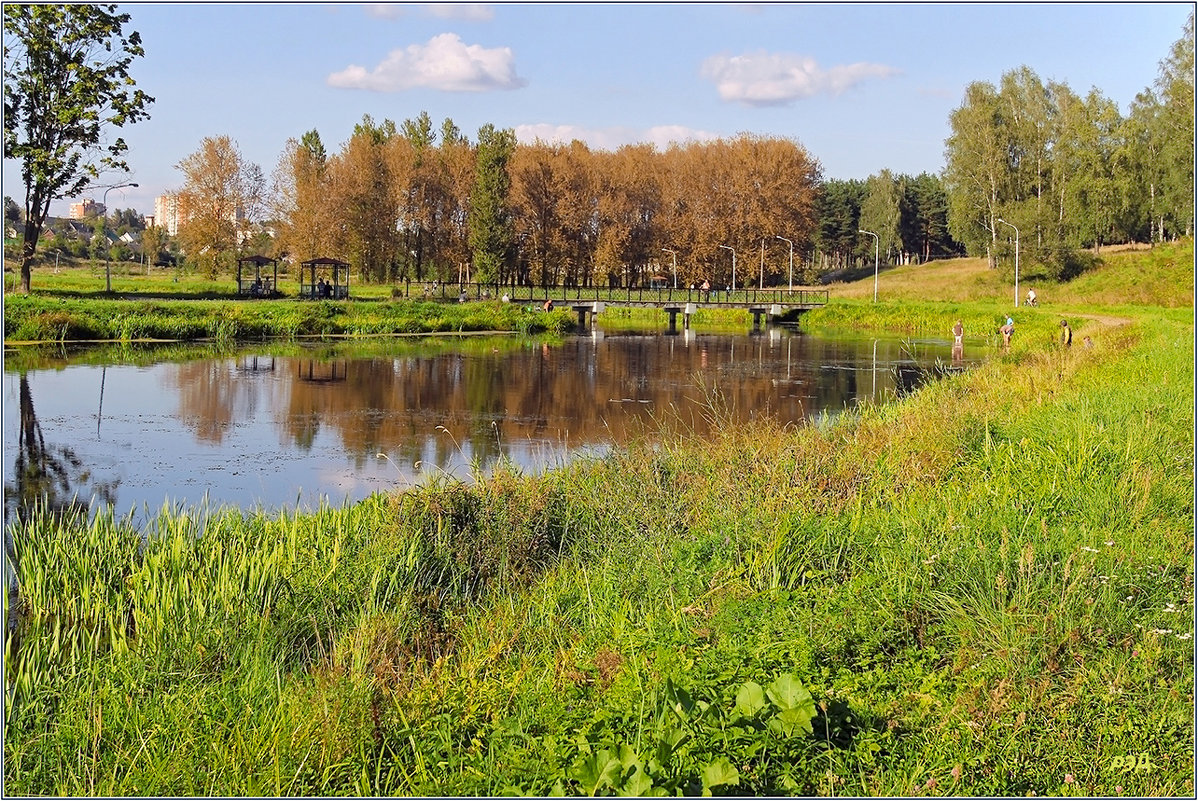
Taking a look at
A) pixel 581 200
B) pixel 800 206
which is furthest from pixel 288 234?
pixel 800 206

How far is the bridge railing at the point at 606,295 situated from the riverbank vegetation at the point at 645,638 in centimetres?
4476

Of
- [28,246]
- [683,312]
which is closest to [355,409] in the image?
[28,246]

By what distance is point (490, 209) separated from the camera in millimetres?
61875

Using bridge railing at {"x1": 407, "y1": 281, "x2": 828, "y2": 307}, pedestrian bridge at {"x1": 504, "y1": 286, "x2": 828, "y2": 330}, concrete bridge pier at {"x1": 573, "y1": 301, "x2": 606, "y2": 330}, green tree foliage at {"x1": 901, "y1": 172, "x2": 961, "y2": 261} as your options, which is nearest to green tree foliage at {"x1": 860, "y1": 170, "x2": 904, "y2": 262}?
green tree foliage at {"x1": 901, "y1": 172, "x2": 961, "y2": 261}

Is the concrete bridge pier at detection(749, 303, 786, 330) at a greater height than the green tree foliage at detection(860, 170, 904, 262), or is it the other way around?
the green tree foliage at detection(860, 170, 904, 262)

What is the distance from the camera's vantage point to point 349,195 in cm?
6081

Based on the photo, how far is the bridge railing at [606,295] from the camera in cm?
5519

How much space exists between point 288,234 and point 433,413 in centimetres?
4430

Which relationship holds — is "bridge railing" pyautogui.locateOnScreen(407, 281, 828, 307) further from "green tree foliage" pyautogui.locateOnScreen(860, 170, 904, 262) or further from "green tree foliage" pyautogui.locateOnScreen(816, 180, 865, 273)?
"green tree foliage" pyautogui.locateOnScreen(816, 180, 865, 273)

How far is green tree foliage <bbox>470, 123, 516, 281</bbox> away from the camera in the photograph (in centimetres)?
6159

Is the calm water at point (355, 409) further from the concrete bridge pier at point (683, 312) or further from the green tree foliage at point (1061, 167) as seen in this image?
the green tree foliage at point (1061, 167)

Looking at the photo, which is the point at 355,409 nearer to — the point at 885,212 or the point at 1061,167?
the point at 1061,167

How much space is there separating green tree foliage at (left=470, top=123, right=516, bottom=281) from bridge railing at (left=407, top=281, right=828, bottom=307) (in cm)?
296

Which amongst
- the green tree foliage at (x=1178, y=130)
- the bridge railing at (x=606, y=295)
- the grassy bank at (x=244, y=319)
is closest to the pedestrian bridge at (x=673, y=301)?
the bridge railing at (x=606, y=295)
